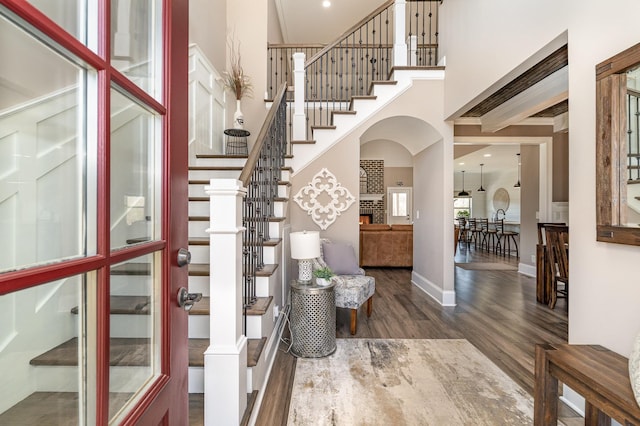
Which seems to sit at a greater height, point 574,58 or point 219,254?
point 574,58

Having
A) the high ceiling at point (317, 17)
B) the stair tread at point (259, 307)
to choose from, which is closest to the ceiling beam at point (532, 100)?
the stair tread at point (259, 307)

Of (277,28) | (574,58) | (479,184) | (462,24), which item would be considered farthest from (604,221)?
(479,184)

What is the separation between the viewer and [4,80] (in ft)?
1.39

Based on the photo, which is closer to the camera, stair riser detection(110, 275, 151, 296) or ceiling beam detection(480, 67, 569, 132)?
stair riser detection(110, 275, 151, 296)

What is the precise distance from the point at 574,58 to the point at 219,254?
2.37 meters

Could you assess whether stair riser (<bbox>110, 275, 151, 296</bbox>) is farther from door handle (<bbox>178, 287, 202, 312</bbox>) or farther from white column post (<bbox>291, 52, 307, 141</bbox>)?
white column post (<bbox>291, 52, 307, 141</bbox>)

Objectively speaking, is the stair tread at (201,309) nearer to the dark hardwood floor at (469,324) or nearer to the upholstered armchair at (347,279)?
the dark hardwood floor at (469,324)

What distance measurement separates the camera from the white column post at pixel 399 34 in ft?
12.3

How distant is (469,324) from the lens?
3199 mm

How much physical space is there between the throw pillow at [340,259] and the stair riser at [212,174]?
4.13ft

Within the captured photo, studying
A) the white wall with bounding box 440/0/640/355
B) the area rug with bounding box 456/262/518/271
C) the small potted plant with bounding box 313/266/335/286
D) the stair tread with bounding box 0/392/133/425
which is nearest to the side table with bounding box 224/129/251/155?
the small potted plant with bounding box 313/266/335/286

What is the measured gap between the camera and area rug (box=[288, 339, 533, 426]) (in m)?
1.76

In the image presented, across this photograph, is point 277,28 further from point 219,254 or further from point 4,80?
point 4,80

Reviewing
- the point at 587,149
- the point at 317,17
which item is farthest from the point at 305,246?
the point at 317,17
